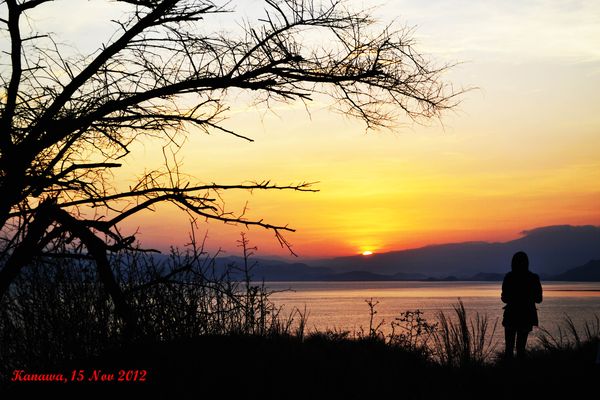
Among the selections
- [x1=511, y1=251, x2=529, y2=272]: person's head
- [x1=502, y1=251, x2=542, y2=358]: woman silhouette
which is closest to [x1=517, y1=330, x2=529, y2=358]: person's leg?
[x1=502, y1=251, x2=542, y2=358]: woman silhouette

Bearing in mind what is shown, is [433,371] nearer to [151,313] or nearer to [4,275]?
[151,313]

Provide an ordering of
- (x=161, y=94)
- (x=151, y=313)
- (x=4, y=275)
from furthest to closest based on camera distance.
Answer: (x=151, y=313), (x=161, y=94), (x=4, y=275)

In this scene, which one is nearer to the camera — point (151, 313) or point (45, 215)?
point (45, 215)

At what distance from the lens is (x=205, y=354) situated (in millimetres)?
7281

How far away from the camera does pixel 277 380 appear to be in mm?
6941

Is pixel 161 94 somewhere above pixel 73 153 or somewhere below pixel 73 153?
above

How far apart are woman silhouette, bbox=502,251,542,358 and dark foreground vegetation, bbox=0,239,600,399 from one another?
0.87 m

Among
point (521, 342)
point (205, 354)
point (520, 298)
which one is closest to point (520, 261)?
point (520, 298)

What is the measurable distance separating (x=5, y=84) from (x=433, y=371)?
631 cm

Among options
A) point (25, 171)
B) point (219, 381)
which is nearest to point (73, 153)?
point (25, 171)

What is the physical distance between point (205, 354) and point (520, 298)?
6.79m

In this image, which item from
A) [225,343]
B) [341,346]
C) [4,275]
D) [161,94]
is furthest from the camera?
[341,346]

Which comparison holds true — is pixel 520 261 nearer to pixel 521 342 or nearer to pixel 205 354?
pixel 521 342

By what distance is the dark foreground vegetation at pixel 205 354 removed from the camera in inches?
265
